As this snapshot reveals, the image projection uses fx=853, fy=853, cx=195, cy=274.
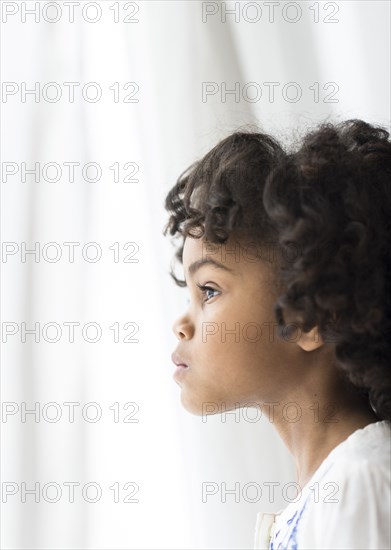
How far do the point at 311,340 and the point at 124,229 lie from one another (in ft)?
1.28

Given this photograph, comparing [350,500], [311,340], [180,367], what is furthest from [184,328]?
[350,500]

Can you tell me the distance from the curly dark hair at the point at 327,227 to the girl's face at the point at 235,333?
0.02 metres

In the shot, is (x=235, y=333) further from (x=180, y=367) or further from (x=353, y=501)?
(x=353, y=501)

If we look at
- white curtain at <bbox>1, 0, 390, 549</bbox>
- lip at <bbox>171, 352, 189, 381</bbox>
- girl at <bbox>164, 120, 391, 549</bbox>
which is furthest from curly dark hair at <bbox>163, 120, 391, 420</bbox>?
white curtain at <bbox>1, 0, 390, 549</bbox>

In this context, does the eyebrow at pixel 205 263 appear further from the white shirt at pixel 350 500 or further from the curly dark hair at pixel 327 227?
the white shirt at pixel 350 500

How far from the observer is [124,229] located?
1.19 m

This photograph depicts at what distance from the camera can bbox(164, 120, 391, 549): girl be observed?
0.84m

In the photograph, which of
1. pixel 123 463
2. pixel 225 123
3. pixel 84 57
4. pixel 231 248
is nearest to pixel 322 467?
pixel 231 248

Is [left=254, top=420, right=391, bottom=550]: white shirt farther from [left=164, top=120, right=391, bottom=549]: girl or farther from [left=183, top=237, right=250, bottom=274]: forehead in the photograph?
[left=183, top=237, right=250, bottom=274]: forehead

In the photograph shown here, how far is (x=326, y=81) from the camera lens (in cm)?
122

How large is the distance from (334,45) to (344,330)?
1.72 ft

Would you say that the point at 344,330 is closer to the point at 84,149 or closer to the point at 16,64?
the point at 84,149

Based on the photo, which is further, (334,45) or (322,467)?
(334,45)

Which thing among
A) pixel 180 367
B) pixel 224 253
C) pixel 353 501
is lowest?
pixel 353 501
